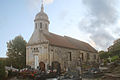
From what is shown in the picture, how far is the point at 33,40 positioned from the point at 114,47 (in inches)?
904

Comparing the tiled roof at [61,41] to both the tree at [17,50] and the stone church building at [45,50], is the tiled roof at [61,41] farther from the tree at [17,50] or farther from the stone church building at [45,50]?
the tree at [17,50]

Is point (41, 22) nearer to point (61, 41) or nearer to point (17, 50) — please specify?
point (61, 41)

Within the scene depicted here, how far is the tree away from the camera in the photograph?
34.3 metres

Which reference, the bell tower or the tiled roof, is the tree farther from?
the tiled roof

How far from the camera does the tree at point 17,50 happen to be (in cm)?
3433

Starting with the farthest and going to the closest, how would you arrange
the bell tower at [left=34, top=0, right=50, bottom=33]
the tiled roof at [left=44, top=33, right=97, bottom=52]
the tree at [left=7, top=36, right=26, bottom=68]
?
the tree at [left=7, top=36, right=26, bottom=68] < the bell tower at [left=34, top=0, right=50, bottom=33] < the tiled roof at [left=44, top=33, right=97, bottom=52]

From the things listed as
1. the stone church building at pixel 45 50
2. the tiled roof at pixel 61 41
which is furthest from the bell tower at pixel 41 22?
the tiled roof at pixel 61 41

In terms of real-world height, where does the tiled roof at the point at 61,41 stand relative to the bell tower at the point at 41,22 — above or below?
below

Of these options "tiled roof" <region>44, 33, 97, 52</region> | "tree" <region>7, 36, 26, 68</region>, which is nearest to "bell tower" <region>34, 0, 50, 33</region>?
"tiled roof" <region>44, 33, 97, 52</region>

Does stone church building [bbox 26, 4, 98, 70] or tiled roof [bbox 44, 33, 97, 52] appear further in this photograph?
tiled roof [bbox 44, 33, 97, 52]

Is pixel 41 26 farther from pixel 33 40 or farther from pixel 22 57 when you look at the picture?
pixel 22 57

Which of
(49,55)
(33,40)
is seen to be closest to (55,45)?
(49,55)

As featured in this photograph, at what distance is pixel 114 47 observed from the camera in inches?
1378

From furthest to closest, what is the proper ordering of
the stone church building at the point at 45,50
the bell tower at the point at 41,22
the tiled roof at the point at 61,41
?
the bell tower at the point at 41,22 < the tiled roof at the point at 61,41 < the stone church building at the point at 45,50
